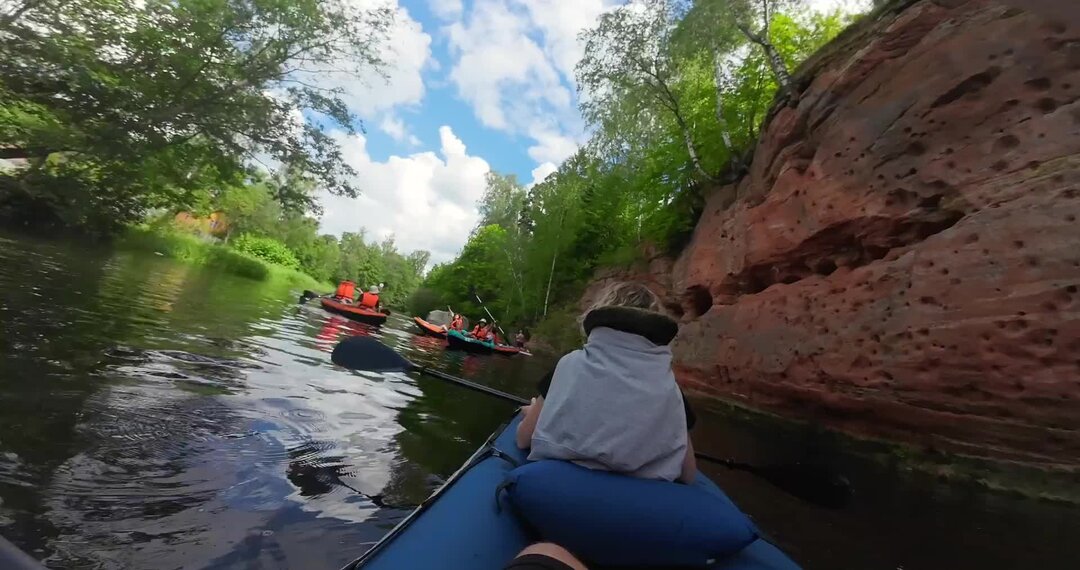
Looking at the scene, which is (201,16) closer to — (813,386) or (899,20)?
(899,20)

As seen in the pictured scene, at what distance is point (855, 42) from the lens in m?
8.95

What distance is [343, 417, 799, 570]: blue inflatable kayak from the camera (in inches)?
62.3

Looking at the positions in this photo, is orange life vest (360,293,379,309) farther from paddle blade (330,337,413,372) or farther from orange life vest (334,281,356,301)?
paddle blade (330,337,413,372)

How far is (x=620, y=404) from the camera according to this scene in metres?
1.66

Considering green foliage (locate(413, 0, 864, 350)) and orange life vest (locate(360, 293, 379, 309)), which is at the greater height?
green foliage (locate(413, 0, 864, 350))

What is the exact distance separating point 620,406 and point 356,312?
48.8 feet

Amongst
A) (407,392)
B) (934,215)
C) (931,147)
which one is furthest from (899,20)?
(407,392)

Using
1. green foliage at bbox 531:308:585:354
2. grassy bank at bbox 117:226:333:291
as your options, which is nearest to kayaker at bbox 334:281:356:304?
green foliage at bbox 531:308:585:354

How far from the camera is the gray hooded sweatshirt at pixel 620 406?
1637 mm

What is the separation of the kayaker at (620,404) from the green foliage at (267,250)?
50451mm

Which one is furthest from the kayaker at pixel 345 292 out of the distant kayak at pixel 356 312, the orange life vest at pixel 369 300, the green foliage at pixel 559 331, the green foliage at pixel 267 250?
the green foliage at pixel 267 250

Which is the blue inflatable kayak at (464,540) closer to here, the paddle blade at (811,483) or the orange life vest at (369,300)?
the paddle blade at (811,483)

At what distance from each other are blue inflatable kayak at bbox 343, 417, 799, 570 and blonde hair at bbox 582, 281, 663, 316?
0.82 m

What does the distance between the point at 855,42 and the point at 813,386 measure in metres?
6.04
